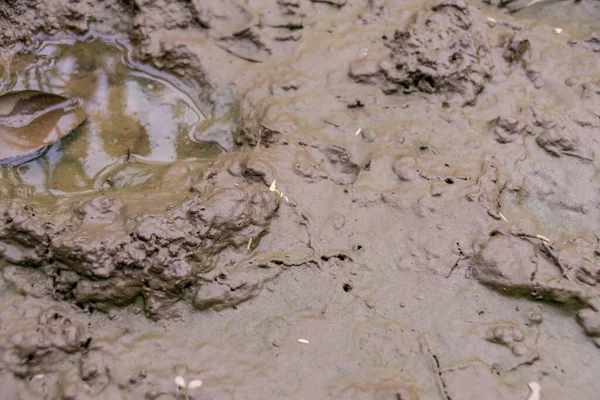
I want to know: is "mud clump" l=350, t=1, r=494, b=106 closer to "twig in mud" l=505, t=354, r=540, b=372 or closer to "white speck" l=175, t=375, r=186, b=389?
"twig in mud" l=505, t=354, r=540, b=372

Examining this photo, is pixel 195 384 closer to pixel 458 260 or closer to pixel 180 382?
pixel 180 382

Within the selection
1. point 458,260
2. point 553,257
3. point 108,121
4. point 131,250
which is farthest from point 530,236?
point 108,121

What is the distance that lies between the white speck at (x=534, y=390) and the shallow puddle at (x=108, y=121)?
2.35 m

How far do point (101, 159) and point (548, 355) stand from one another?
2898 mm

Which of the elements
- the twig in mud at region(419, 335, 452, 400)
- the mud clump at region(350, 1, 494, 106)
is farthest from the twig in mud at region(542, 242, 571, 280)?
the mud clump at region(350, 1, 494, 106)

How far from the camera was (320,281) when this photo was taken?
2730 millimetres

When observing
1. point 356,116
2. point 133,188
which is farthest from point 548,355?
point 133,188

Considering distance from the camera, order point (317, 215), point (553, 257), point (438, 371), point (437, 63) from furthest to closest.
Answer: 1. point (437, 63)
2. point (317, 215)
3. point (553, 257)
4. point (438, 371)

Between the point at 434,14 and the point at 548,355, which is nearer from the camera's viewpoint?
the point at 548,355

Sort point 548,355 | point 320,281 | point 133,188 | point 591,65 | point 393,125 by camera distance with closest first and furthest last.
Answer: point 548,355, point 320,281, point 133,188, point 393,125, point 591,65

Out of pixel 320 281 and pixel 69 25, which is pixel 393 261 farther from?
pixel 69 25

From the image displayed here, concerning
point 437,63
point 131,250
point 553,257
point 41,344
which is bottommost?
point 41,344

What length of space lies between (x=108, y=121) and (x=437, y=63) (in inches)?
91.4

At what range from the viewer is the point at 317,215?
2.92m
